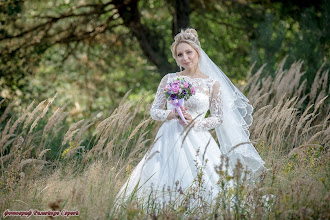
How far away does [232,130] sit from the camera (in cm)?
409

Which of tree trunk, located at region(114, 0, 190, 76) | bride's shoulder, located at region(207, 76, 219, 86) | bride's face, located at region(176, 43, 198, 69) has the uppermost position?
tree trunk, located at region(114, 0, 190, 76)

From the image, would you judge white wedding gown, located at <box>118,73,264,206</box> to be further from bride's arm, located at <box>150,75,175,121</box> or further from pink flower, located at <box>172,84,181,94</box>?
pink flower, located at <box>172,84,181,94</box>

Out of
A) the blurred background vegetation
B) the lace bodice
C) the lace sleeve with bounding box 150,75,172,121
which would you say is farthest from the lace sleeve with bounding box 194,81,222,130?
the blurred background vegetation

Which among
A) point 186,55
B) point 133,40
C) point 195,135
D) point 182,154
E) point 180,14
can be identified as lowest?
point 182,154

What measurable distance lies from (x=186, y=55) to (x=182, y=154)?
104 cm

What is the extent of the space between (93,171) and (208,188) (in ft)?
3.62

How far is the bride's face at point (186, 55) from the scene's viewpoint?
4.01 m

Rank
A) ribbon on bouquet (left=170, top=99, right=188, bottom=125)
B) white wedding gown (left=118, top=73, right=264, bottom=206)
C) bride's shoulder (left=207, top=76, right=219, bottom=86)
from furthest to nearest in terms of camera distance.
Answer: bride's shoulder (left=207, top=76, right=219, bottom=86) < ribbon on bouquet (left=170, top=99, right=188, bottom=125) < white wedding gown (left=118, top=73, right=264, bottom=206)

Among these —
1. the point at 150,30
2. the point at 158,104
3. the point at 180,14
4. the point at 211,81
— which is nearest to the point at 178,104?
the point at 158,104

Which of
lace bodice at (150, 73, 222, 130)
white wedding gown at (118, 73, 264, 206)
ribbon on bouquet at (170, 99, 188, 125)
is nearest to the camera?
white wedding gown at (118, 73, 264, 206)

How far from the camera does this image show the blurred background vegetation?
7.14 metres

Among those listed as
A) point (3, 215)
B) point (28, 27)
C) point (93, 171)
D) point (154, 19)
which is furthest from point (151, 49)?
point (3, 215)

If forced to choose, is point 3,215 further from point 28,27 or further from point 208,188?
point 28,27

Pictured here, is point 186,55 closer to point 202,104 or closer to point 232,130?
point 202,104
